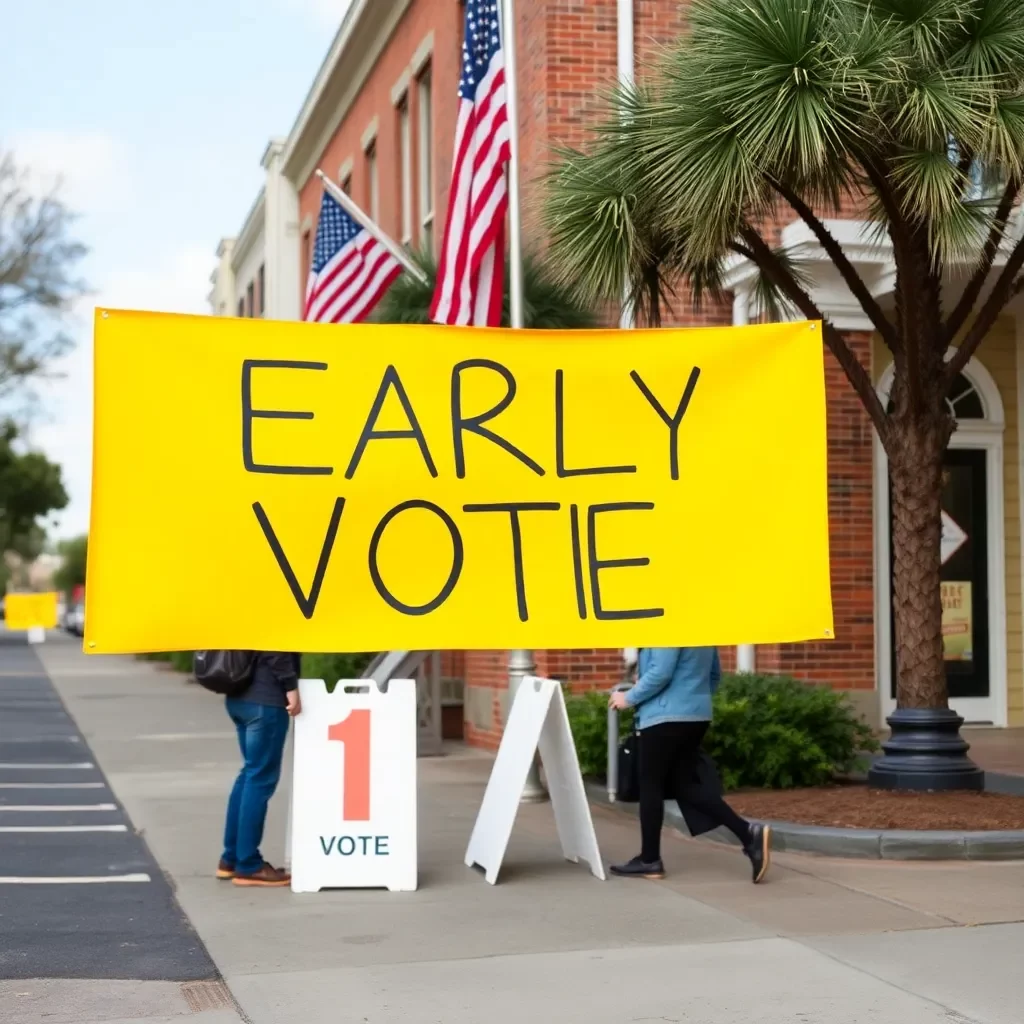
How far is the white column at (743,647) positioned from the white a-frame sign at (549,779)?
520 centimetres

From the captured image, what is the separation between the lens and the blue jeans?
7.86 meters

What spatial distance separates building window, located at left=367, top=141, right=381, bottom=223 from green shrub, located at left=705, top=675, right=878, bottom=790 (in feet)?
40.8

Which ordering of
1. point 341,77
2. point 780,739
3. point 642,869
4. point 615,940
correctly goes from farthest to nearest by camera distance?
point 341,77 < point 780,739 < point 642,869 < point 615,940

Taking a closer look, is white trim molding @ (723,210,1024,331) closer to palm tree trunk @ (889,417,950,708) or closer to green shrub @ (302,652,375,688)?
palm tree trunk @ (889,417,950,708)

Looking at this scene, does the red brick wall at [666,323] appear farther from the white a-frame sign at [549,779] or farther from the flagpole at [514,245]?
the white a-frame sign at [549,779]

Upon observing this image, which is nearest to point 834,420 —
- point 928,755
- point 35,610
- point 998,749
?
point 998,749

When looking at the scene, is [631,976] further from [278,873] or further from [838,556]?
[838,556]

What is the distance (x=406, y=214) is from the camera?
66.2 ft

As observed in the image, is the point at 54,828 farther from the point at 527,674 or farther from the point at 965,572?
the point at 965,572

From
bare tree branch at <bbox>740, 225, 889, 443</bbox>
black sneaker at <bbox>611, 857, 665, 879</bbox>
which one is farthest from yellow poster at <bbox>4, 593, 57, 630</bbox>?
black sneaker at <bbox>611, 857, 665, 879</bbox>

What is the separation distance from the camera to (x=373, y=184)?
22484mm

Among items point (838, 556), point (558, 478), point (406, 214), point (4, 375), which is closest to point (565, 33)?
point (838, 556)

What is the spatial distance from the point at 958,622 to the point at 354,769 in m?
9.10

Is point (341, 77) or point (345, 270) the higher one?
point (341, 77)
